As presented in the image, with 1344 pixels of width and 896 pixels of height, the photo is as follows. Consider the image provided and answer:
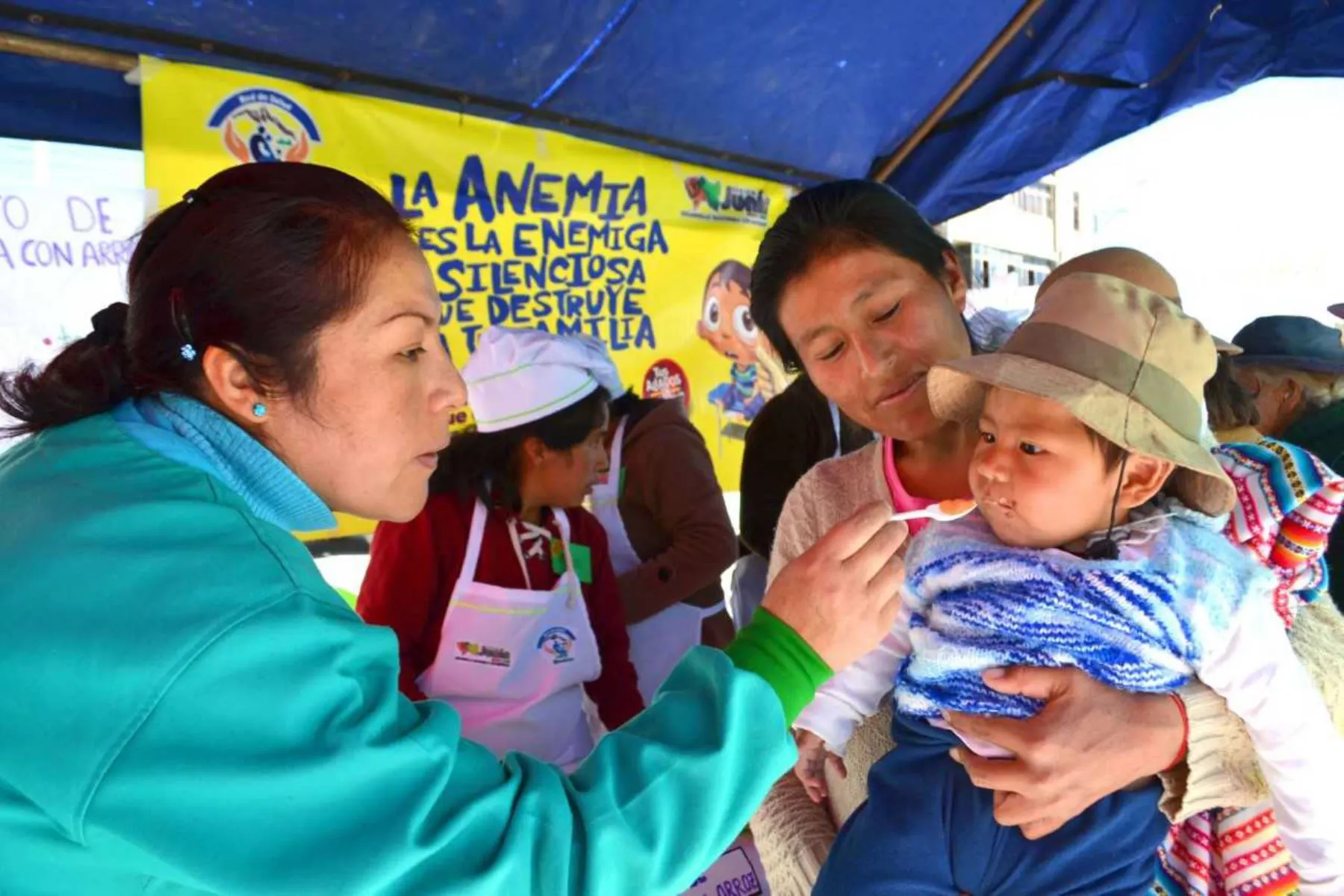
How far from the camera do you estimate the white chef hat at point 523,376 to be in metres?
2.43

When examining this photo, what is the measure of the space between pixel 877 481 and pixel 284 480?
3.31 ft

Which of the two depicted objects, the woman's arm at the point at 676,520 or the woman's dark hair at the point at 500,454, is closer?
the woman's dark hair at the point at 500,454

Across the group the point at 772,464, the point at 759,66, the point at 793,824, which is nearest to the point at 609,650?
the point at 772,464

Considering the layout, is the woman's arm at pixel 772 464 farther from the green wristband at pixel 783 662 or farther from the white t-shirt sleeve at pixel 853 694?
the green wristband at pixel 783 662

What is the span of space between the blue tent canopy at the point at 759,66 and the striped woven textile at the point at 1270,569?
71.7 inches

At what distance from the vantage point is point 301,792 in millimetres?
747

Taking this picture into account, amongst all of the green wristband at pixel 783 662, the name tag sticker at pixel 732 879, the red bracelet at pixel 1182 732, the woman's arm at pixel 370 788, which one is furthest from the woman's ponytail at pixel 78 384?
the name tag sticker at pixel 732 879

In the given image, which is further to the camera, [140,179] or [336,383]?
[140,179]

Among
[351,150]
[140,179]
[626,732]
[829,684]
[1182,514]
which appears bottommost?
[829,684]

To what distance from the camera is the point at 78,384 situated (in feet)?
3.44

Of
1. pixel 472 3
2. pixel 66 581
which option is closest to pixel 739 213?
pixel 472 3

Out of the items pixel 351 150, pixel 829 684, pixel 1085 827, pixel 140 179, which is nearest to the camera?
pixel 1085 827

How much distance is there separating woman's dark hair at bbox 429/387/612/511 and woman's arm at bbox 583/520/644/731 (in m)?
0.30

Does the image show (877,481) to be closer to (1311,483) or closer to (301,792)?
(1311,483)
